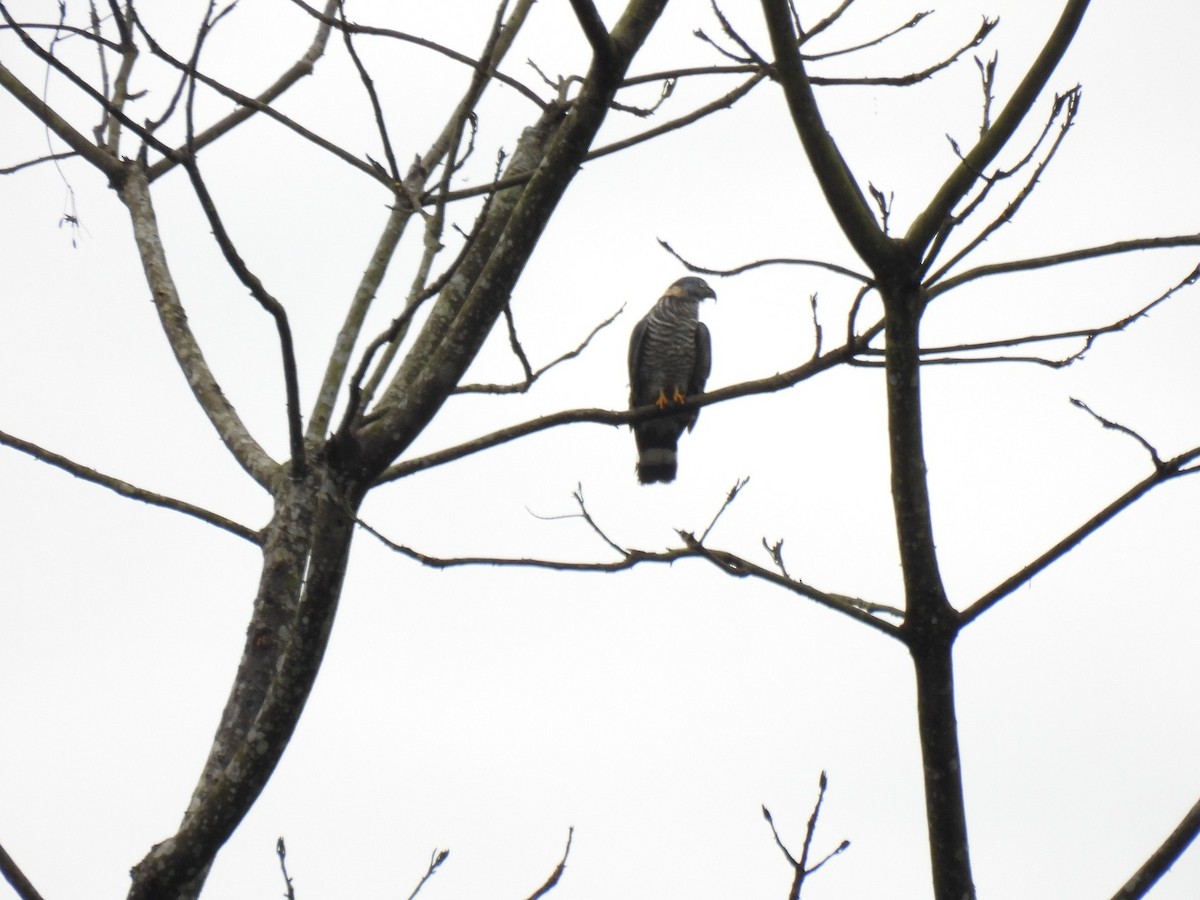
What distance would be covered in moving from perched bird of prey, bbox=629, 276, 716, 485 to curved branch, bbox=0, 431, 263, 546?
5.07m

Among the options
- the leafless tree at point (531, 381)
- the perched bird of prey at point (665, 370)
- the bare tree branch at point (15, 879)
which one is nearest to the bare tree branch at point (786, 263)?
the leafless tree at point (531, 381)

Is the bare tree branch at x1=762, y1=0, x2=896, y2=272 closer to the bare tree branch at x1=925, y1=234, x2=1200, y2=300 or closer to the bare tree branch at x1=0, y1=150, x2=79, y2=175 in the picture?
the bare tree branch at x1=925, y1=234, x2=1200, y2=300

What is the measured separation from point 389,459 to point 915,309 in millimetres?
920

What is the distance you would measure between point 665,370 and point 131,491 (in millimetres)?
5416

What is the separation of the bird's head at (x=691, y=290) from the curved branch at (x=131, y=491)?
18.9ft

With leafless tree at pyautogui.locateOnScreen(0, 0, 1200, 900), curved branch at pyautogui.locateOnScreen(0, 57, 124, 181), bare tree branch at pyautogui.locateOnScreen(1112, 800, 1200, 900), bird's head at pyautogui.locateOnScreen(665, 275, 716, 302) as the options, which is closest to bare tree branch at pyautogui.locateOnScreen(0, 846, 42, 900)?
leafless tree at pyautogui.locateOnScreen(0, 0, 1200, 900)

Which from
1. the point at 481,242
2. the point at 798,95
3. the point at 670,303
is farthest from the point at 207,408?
the point at 670,303

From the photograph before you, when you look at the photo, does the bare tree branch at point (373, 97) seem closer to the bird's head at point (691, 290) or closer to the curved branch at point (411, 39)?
the curved branch at point (411, 39)

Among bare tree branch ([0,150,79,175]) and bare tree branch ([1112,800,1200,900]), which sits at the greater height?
bare tree branch ([0,150,79,175])

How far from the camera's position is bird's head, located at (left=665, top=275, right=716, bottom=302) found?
8.47 meters

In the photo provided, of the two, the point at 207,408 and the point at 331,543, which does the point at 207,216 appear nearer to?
the point at 331,543

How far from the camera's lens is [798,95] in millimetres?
1956


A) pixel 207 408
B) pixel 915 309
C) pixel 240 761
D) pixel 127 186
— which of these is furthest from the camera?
pixel 127 186

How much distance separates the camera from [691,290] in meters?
8.47
